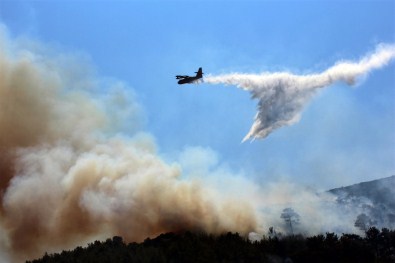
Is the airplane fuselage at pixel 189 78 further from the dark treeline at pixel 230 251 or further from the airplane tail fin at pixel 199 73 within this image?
the dark treeline at pixel 230 251

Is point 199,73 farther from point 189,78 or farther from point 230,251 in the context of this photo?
point 230,251

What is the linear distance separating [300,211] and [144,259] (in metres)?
83.9

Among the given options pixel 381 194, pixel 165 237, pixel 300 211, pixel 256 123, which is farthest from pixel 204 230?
pixel 381 194

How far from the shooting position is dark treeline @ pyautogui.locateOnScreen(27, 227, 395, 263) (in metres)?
78.0

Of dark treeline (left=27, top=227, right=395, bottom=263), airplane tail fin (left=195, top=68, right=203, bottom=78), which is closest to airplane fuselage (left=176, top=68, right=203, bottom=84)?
airplane tail fin (left=195, top=68, right=203, bottom=78)

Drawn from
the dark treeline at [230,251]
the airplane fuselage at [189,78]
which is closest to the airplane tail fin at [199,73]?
the airplane fuselage at [189,78]

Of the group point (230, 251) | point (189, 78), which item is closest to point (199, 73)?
point (189, 78)

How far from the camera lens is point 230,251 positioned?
79.9 m

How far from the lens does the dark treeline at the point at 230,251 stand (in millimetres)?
78000

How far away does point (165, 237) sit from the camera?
100 m

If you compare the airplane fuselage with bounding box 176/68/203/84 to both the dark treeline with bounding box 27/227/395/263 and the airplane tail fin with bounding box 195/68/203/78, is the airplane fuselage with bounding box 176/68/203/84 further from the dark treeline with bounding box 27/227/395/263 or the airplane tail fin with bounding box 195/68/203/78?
the dark treeline with bounding box 27/227/395/263

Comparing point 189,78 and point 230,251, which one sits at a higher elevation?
point 189,78

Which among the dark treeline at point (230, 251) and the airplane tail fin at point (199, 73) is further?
the airplane tail fin at point (199, 73)

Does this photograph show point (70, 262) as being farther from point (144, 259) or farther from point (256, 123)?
point (256, 123)
